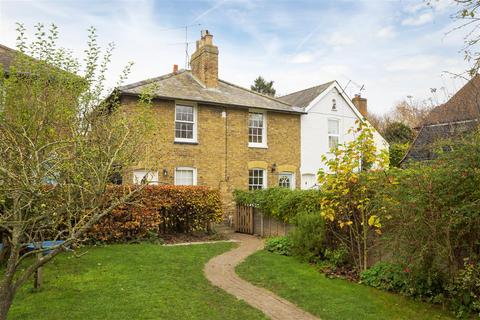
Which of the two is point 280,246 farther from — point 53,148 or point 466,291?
point 53,148

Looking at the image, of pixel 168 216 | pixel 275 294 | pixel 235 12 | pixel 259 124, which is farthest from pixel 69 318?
pixel 259 124

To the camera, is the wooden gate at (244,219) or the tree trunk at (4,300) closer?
the tree trunk at (4,300)

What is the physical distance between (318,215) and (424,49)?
19.1 ft

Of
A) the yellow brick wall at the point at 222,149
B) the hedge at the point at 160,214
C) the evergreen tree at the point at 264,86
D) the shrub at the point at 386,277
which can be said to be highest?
the evergreen tree at the point at 264,86

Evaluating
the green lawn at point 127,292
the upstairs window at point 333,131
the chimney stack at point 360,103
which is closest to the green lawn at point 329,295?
the green lawn at point 127,292

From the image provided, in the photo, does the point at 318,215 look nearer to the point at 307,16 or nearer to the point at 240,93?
the point at 307,16

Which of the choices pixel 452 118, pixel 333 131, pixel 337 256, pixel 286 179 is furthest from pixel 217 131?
pixel 452 118

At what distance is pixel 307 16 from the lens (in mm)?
12297

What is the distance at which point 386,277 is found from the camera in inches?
301

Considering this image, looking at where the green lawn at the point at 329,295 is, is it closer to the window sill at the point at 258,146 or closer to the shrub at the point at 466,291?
the shrub at the point at 466,291

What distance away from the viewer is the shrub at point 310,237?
9.64 meters

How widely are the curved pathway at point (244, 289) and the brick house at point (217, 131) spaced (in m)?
6.53

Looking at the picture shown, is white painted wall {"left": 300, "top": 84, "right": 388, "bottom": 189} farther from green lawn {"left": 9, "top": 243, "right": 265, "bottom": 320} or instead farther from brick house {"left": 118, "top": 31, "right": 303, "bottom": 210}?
green lawn {"left": 9, "top": 243, "right": 265, "bottom": 320}

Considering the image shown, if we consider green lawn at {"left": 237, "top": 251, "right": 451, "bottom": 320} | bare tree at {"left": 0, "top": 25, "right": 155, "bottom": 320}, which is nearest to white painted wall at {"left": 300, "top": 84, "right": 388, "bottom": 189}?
green lawn at {"left": 237, "top": 251, "right": 451, "bottom": 320}
